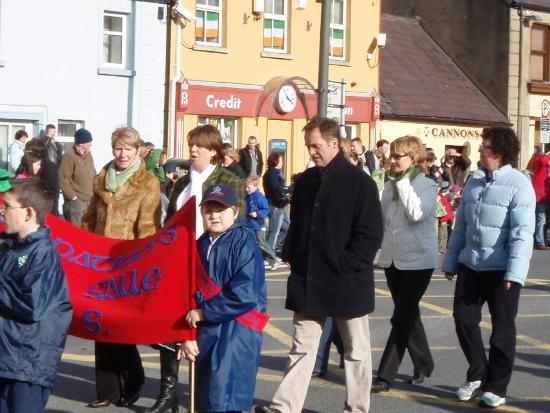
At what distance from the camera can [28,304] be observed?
5652mm

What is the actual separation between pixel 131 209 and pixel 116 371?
112cm

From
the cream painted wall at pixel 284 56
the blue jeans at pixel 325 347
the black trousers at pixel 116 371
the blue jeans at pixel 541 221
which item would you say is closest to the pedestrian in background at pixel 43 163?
the blue jeans at pixel 325 347

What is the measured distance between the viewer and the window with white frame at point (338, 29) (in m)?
34.6

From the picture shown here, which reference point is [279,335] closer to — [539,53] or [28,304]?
[28,304]

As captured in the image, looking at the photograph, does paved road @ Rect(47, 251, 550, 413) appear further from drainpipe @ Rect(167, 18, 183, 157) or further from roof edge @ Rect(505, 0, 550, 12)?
roof edge @ Rect(505, 0, 550, 12)

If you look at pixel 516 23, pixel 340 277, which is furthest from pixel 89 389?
pixel 516 23

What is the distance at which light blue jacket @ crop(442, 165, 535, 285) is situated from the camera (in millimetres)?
8477

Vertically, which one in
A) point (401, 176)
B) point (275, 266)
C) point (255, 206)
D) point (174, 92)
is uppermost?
point (174, 92)

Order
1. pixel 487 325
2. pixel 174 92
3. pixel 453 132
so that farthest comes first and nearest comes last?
pixel 453 132 → pixel 174 92 → pixel 487 325

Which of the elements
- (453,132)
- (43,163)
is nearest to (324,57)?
(43,163)

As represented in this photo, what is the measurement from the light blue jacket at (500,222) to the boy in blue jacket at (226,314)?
97.6 inches

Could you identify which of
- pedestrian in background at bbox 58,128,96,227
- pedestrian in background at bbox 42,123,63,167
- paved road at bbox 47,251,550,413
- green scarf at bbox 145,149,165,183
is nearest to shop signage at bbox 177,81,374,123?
green scarf at bbox 145,149,165,183

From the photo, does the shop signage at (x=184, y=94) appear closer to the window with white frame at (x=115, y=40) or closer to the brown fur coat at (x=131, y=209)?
the window with white frame at (x=115, y=40)

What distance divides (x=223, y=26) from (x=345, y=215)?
79.5 ft
